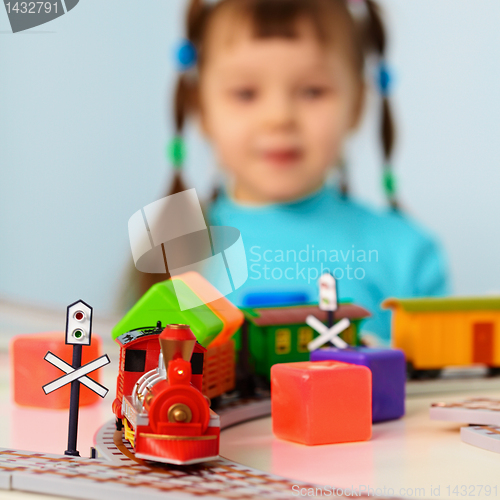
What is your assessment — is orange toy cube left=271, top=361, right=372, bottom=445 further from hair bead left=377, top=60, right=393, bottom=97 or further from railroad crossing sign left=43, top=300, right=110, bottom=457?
hair bead left=377, top=60, right=393, bottom=97

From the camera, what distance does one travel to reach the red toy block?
100 inches

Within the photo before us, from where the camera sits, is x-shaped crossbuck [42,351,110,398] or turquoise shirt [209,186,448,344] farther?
turquoise shirt [209,186,448,344]

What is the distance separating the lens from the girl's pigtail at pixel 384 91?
4.40 m

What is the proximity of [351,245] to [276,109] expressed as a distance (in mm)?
926

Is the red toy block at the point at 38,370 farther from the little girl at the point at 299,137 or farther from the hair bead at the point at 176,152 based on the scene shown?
the hair bead at the point at 176,152

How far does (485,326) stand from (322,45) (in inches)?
70.7

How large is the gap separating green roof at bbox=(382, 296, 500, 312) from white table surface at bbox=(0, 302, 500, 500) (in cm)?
57

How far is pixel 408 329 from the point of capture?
332 cm

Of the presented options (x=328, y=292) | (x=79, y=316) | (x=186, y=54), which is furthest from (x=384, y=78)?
(x=79, y=316)

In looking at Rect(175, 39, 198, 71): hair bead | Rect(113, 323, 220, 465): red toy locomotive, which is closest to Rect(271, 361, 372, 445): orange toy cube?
Rect(113, 323, 220, 465): red toy locomotive

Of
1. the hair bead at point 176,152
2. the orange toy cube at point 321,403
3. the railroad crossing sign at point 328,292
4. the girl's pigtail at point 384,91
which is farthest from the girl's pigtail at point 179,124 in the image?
the orange toy cube at point 321,403

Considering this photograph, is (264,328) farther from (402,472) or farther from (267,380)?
(402,472)

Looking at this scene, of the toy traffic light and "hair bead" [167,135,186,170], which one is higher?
"hair bead" [167,135,186,170]

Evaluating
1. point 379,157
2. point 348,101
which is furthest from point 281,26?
point 379,157
